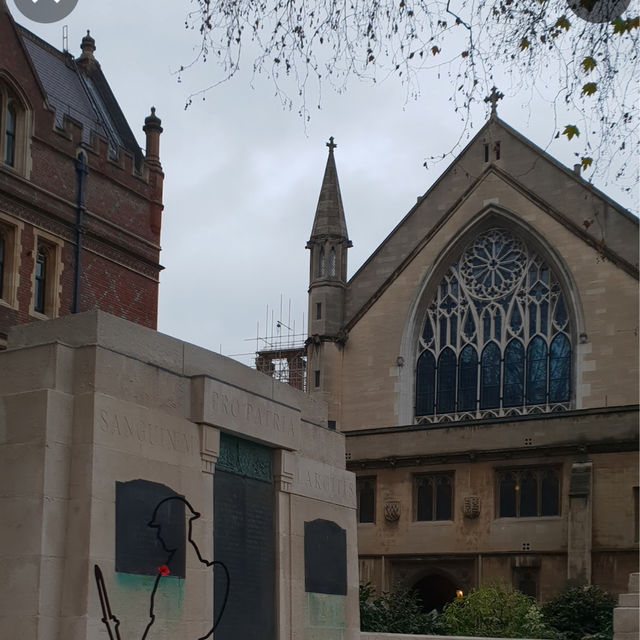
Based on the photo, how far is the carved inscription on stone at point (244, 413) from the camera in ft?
39.3

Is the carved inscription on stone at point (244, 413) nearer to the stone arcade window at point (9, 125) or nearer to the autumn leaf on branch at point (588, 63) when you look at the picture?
the autumn leaf on branch at point (588, 63)

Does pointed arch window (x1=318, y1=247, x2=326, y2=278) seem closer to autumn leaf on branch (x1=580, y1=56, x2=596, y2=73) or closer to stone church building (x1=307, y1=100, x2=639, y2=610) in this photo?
stone church building (x1=307, y1=100, x2=639, y2=610)

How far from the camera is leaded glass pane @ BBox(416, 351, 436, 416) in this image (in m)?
39.7

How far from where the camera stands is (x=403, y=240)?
136ft

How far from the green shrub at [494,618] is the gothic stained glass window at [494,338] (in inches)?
544

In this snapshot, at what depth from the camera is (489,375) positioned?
1533 inches

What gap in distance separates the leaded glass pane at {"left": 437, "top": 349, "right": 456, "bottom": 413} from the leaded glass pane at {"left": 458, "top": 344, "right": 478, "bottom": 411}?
23cm

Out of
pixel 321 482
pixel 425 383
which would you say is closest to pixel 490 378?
pixel 425 383

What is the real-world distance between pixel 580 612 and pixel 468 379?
13.1 metres

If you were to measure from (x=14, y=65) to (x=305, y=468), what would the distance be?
18342mm

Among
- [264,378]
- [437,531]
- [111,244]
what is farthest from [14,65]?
[264,378]

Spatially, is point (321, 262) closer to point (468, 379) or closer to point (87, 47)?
point (468, 379)

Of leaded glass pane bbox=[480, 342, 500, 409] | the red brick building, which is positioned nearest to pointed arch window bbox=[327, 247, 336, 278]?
leaded glass pane bbox=[480, 342, 500, 409]

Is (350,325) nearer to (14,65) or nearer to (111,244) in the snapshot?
(111,244)
